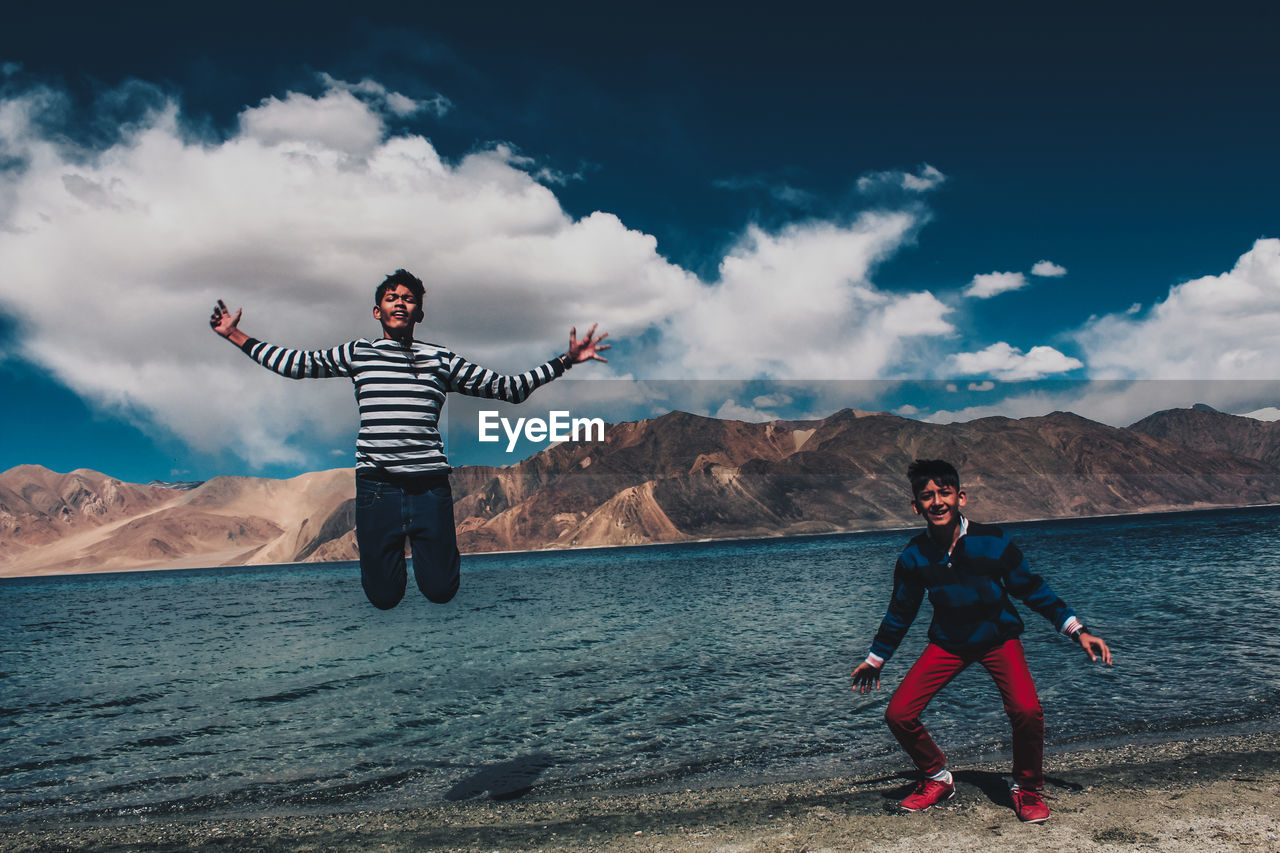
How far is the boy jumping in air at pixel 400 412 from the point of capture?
17.4 feet

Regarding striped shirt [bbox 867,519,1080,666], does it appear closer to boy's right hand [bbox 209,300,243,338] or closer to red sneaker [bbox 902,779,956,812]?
red sneaker [bbox 902,779,956,812]

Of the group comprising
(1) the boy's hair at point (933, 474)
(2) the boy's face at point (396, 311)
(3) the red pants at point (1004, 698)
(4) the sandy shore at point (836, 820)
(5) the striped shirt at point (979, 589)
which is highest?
(2) the boy's face at point (396, 311)

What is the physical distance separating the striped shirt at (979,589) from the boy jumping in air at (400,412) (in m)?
3.10

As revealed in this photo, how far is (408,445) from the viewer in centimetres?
529

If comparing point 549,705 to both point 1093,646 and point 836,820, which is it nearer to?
point 836,820

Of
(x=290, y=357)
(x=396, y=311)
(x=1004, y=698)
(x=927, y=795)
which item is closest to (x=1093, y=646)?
(x=1004, y=698)

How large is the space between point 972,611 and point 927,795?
181 cm

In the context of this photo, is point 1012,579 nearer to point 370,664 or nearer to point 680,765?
point 680,765

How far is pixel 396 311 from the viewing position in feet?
17.8

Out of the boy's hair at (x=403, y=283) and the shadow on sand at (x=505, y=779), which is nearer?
the boy's hair at (x=403, y=283)

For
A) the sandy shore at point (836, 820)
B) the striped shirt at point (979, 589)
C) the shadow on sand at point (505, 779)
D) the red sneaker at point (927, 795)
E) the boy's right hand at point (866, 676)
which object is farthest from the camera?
the shadow on sand at point (505, 779)

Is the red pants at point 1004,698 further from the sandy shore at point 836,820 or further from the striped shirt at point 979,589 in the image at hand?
the sandy shore at point 836,820

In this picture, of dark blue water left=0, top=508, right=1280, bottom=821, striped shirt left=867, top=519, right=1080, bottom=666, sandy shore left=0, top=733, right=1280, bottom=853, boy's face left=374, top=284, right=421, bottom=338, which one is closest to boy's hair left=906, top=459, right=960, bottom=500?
striped shirt left=867, top=519, right=1080, bottom=666

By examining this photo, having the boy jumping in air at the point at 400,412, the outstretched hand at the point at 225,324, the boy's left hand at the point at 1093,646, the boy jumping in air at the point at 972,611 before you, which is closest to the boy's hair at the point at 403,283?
the boy jumping in air at the point at 400,412
